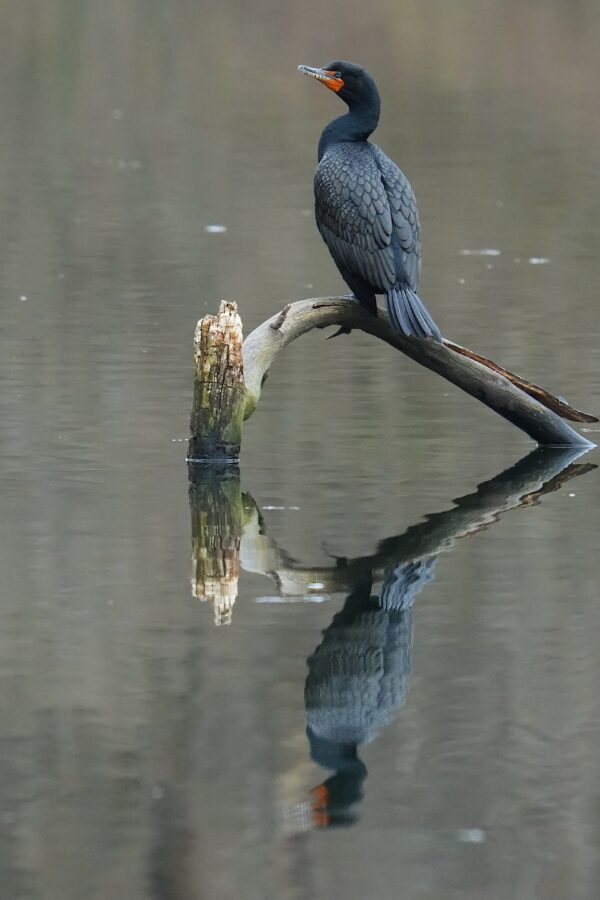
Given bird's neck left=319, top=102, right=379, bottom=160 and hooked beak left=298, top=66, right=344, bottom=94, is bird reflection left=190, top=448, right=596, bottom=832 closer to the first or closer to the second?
bird's neck left=319, top=102, right=379, bottom=160

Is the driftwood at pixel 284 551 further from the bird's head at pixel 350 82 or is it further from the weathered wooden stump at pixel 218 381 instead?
the bird's head at pixel 350 82

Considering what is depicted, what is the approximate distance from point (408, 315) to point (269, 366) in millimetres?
643

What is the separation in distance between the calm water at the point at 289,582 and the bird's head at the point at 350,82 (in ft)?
4.58

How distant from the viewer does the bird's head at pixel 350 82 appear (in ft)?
26.1

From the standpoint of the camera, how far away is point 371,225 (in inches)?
296

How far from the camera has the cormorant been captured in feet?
24.4

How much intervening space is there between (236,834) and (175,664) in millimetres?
1135

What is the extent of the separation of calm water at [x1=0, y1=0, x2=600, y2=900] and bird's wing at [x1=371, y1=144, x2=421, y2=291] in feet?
2.62

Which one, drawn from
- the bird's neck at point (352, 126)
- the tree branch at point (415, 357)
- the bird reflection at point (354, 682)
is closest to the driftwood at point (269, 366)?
the tree branch at point (415, 357)

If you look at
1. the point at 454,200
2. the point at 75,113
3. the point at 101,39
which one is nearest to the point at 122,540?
the point at 454,200

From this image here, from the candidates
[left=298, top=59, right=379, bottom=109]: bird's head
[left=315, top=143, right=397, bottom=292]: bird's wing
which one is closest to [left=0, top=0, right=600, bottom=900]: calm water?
[left=315, top=143, right=397, bottom=292]: bird's wing

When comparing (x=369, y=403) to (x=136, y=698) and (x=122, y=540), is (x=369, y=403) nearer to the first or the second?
(x=122, y=540)

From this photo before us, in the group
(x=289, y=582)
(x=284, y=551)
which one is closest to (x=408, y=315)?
(x=284, y=551)

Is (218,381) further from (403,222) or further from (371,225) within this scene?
(403,222)
